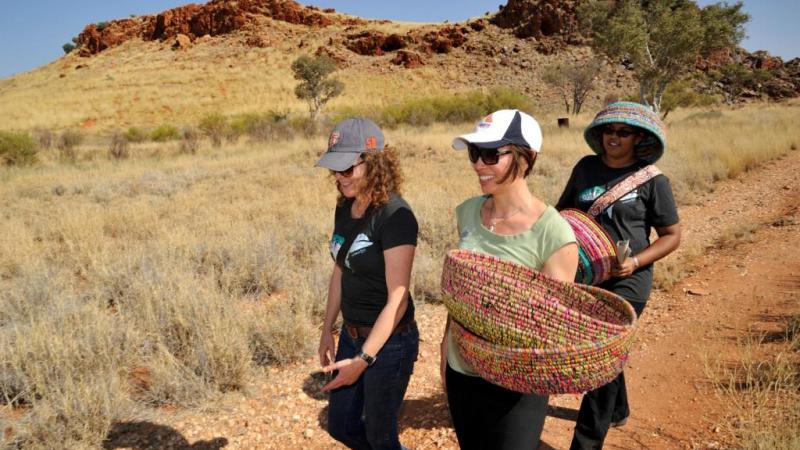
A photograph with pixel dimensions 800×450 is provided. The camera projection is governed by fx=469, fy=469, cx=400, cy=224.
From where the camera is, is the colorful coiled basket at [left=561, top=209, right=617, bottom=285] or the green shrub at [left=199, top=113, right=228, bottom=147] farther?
the green shrub at [left=199, top=113, right=228, bottom=147]

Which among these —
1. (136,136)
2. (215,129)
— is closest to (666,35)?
(215,129)

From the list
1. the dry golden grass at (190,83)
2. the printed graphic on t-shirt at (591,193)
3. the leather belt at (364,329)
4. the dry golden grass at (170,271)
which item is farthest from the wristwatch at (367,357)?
the dry golden grass at (190,83)

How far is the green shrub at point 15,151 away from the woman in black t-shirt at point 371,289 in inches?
647

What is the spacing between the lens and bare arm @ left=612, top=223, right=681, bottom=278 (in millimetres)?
2305

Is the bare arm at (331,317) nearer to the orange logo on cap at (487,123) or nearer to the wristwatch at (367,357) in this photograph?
the wristwatch at (367,357)

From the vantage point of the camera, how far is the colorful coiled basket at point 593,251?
206cm

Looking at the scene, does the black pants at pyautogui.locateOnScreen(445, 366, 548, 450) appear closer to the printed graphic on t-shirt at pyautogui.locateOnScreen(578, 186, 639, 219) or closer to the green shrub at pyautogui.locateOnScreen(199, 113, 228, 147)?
the printed graphic on t-shirt at pyautogui.locateOnScreen(578, 186, 639, 219)

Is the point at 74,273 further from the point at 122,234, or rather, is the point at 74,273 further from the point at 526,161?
the point at 526,161

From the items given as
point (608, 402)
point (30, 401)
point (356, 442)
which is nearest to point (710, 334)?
point (608, 402)

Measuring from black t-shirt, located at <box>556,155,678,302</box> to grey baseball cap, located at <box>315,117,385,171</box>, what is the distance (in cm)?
126

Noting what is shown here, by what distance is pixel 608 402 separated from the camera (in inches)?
98.0

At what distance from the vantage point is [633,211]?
2438 mm

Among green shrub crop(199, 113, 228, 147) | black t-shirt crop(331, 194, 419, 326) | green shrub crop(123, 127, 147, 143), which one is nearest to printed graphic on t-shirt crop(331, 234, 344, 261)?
black t-shirt crop(331, 194, 419, 326)

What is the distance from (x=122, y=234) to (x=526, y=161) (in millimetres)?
7193
